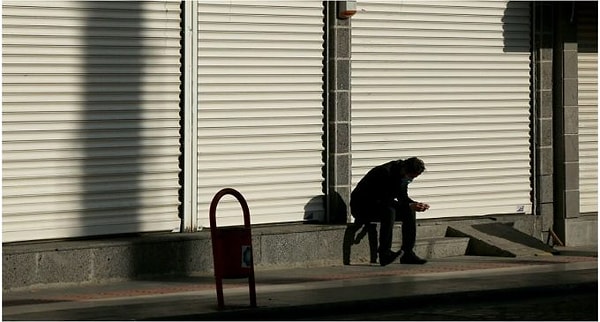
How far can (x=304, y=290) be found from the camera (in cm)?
1437

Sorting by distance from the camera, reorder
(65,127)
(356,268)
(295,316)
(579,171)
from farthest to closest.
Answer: (579,171) < (356,268) < (65,127) < (295,316)

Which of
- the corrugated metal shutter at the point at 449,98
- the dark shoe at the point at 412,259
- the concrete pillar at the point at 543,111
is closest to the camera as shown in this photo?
the dark shoe at the point at 412,259

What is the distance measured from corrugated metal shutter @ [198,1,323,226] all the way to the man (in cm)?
72

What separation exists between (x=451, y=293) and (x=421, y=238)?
4.18m

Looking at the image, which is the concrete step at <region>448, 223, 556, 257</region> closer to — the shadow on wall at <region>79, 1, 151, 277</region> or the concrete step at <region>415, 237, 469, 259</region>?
the concrete step at <region>415, 237, 469, 259</region>

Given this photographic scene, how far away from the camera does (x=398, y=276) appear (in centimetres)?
1582

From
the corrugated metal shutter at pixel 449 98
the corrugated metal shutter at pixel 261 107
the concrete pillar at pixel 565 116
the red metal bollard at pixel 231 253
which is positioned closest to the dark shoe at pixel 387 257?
the corrugated metal shutter at pixel 261 107

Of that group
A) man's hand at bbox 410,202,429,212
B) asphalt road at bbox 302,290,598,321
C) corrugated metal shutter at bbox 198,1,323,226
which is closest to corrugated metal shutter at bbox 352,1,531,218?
corrugated metal shutter at bbox 198,1,323,226

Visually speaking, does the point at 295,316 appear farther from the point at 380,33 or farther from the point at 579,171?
the point at 579,171

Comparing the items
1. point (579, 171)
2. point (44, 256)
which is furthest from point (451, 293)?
point (579, 171)

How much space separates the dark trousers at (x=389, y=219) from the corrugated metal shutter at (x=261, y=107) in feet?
2.41

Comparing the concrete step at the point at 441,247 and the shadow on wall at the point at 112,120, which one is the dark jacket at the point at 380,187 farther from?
the shadow on wall at the point at 112,120

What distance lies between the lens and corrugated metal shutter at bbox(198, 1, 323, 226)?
53.8 feet

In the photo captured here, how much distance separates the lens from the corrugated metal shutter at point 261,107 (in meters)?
16.4
